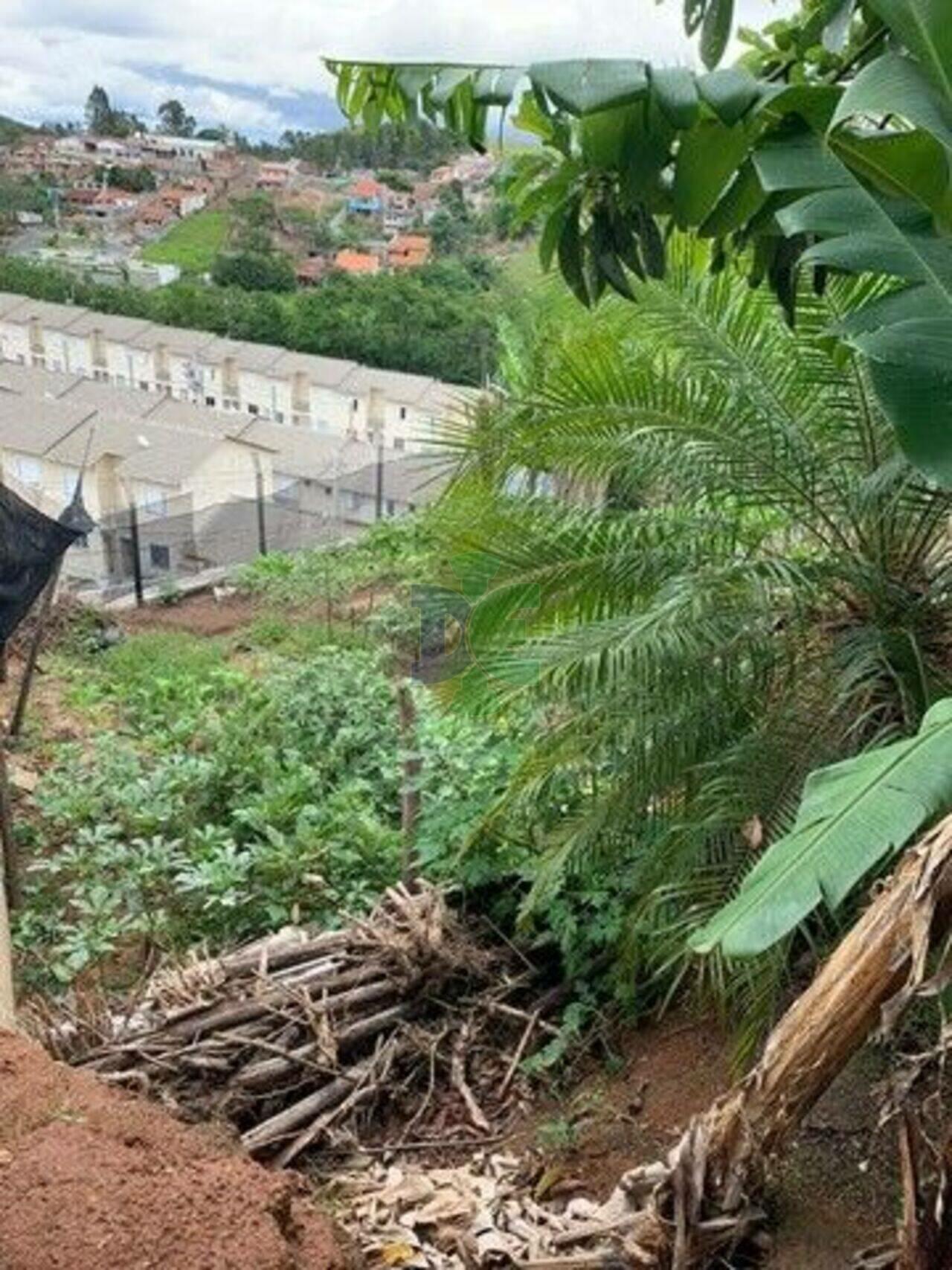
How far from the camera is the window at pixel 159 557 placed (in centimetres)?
981

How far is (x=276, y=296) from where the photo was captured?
1898 centimetres

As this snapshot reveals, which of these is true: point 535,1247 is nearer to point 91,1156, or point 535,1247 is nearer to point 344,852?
point 91,1156

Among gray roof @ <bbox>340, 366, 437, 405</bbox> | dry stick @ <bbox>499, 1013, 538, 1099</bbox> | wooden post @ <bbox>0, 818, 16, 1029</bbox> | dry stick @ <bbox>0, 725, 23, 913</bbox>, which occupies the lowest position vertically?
dry stick @ <bbox>0, 725, 23, 913</bbox>

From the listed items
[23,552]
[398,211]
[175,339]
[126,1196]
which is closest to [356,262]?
[398,211]

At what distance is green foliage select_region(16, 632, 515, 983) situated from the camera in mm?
3670

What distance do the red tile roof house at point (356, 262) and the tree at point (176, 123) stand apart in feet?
12.4

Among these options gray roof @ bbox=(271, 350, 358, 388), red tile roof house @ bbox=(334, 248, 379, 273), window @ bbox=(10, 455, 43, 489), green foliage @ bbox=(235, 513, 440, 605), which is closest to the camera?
green foliage @ bbox=(235, 513, 440, 605)

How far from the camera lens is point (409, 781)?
350 cm

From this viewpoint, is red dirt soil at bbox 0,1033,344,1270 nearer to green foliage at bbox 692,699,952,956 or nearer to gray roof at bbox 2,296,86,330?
green foliage at bbox 692,699,952,956

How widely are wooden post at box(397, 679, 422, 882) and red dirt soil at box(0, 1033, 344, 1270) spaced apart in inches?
56.5

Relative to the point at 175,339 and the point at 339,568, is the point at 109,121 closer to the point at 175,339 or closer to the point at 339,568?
the point at 175,339

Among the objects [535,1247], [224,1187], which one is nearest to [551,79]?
[224,1187]

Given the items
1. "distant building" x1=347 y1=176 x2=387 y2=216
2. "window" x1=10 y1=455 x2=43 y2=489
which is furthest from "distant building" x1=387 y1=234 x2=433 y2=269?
"window" x1=10 y1=455 x2=43 y2=489

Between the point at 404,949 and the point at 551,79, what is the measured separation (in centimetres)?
224
